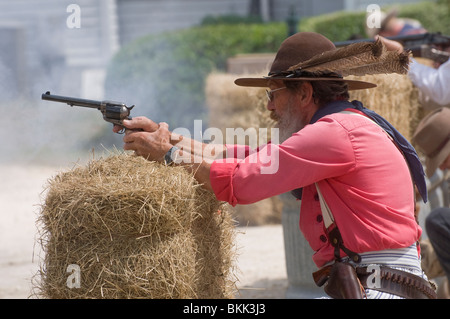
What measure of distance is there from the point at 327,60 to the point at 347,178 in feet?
1.84

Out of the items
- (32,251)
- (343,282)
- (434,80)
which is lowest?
(343,282)

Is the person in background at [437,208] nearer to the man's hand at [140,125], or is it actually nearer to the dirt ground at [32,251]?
the dirt ground at [32,251]

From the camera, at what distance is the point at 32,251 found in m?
7.80

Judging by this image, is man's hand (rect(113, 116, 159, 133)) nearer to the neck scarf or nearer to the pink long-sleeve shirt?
the pink long-sleeve shirt

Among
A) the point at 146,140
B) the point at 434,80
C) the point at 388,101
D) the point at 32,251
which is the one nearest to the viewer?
the point at 146,140

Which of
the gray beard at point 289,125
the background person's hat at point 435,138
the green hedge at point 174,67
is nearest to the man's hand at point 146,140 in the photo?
the gray beard at point 289,125

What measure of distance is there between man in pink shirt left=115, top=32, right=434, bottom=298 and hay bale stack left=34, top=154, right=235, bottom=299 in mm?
264

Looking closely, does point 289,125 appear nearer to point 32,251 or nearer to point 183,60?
point 32,251

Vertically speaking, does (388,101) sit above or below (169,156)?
above

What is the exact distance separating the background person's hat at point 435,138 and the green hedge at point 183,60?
794cm

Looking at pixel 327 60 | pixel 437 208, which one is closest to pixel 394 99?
pixel 437 208

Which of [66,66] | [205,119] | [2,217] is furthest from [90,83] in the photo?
[2,217]

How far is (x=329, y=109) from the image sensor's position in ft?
10.3
